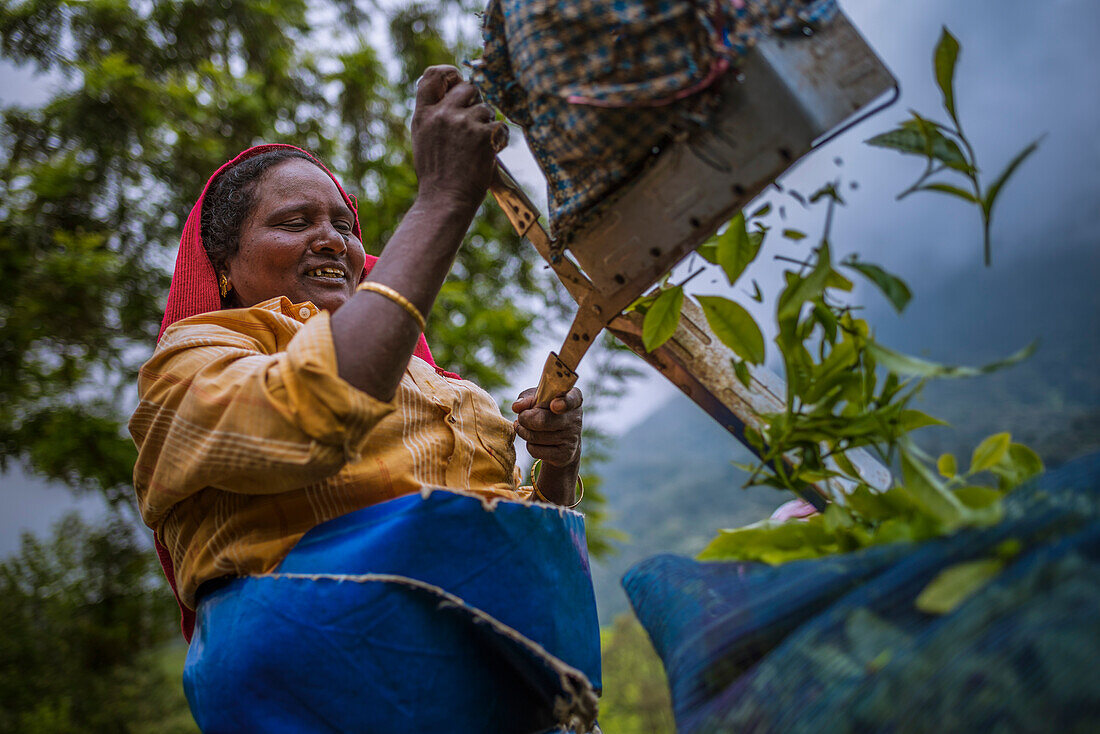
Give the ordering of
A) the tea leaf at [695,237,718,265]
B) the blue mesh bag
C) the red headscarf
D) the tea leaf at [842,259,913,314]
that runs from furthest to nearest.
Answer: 1. the red headscarf
2. the tea leaf at [695,237,718,265]
3. the tea leaf at [842,259,913,314]
4. the blue mesh bag

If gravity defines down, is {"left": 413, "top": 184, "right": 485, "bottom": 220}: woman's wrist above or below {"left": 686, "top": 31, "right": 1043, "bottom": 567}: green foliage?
above

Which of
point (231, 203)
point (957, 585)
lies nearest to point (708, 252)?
point (957, 585)

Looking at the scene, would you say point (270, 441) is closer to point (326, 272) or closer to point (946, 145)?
point (326, 272)

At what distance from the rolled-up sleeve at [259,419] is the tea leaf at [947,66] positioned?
0.74m

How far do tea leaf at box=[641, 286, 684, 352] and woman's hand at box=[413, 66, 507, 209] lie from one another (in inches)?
12.0

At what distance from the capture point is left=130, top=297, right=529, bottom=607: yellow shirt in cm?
81

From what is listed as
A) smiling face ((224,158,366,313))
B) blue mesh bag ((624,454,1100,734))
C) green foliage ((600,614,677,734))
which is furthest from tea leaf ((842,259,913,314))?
green foliage ((600,614,677,734))

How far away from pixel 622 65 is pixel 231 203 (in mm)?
976

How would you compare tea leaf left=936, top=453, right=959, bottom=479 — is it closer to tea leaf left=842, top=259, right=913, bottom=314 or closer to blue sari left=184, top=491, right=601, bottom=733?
tea leaf left=842, top=259, right=913, bottom=314

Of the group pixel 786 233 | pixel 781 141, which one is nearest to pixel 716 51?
pixel 781 141

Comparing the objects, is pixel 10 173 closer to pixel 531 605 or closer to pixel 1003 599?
pixel 531 605

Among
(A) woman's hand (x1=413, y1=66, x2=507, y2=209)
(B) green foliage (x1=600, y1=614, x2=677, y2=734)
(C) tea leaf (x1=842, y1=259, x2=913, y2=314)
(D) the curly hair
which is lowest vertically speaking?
(B) green foliage (x1=600, y1=614, x2=677, y2=734)

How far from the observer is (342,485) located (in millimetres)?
972

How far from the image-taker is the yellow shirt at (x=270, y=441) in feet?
2.66
